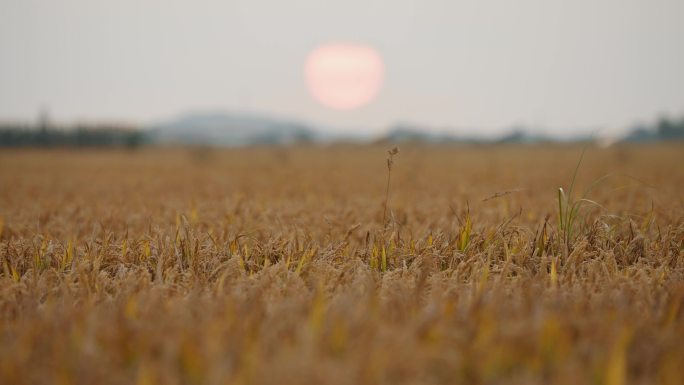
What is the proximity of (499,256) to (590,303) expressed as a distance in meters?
1.40

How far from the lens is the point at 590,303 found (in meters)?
2.72

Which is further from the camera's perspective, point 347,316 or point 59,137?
point 59,137

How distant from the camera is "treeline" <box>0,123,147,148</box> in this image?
97812 mm

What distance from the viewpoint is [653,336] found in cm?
221

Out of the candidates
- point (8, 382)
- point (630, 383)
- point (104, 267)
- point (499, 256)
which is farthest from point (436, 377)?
point (104, 267)

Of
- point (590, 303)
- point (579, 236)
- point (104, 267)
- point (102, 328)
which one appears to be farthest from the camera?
point (579, 236)

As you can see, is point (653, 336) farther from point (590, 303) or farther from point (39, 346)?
point (39, 346)

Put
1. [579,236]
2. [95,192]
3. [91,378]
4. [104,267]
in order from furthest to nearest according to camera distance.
A: [95,192] → [579,236] → [104,267] → [91,378]

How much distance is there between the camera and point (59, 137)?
102 m

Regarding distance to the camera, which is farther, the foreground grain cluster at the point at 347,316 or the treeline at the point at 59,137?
the treeline at the point at 59,137

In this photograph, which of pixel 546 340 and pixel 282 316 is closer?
pixel 546 340

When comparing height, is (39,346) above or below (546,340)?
below

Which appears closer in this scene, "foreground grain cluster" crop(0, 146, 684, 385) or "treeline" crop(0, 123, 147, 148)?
"foreground grain cluster" crop(0, 146, 684, 385)

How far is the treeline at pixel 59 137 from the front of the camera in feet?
321
